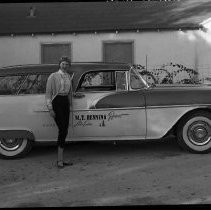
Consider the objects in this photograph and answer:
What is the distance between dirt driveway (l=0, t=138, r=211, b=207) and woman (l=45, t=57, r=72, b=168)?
57 centimetres

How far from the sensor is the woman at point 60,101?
729 cm

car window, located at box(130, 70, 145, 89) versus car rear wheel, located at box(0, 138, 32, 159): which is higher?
car window, located at box(130, 70, 145, 89)

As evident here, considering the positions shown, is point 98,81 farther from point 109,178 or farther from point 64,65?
point 109,178

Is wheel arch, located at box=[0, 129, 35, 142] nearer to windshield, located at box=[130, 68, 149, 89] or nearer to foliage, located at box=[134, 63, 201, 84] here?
windshield, located at box=[130, 68, 149, 89]

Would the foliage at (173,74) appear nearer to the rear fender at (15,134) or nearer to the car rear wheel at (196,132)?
the car rear wheel at (196,132)

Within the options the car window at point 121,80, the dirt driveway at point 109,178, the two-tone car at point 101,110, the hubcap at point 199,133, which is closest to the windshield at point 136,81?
the two-tone car at point 101,110

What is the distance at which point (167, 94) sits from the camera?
26.3 ft

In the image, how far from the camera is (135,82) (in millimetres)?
8125

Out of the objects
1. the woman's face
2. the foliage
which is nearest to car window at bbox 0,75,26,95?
the woman's face

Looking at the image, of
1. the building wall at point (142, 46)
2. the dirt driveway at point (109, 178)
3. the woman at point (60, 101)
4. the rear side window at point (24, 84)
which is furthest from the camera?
the building wall at point (142, 46)

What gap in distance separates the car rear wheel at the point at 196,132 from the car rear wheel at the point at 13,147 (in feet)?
8.98

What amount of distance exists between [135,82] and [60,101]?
1535mm

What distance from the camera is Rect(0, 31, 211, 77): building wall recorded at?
1545 centimetres

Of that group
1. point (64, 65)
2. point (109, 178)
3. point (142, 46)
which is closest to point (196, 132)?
point (109, 178)
